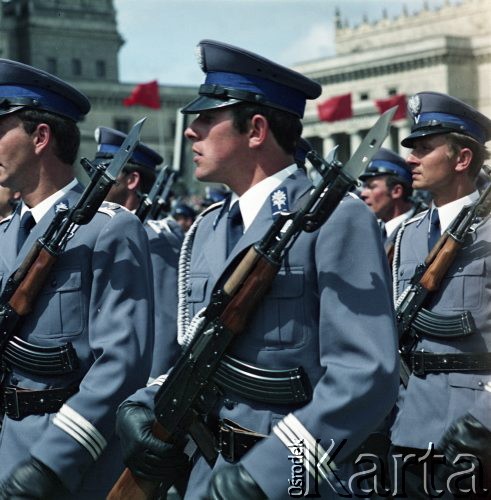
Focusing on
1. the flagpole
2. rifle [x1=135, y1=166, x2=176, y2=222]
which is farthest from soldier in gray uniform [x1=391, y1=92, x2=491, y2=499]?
the flagpole

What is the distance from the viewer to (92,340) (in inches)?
179

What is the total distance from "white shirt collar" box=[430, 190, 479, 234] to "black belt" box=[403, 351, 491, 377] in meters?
0.64

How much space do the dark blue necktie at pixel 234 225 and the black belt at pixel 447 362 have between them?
5.78 feet

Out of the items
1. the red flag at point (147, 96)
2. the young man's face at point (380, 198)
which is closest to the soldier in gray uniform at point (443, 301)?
the young man's face at point (380, 198)

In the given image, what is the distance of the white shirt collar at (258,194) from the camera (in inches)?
158

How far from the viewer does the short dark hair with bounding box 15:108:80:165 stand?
488cm

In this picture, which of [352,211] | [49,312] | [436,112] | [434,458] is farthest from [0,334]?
[436,112]

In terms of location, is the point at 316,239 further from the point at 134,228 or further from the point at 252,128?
the point at 134,228

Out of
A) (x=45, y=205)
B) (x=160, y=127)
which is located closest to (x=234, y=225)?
(x=45, y=205)

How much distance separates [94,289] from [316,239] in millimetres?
1178

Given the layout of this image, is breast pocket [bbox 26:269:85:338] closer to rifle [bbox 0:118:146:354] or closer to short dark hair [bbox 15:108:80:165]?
rifle [bbox 0:118:146:354]

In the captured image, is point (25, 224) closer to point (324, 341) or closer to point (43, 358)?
point (43, 358)

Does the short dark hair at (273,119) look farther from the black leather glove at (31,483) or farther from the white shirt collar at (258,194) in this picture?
the black leather glove at (31,483)

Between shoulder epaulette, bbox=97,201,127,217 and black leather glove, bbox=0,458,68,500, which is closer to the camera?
black leather glove, bbox=0,458,68,500
